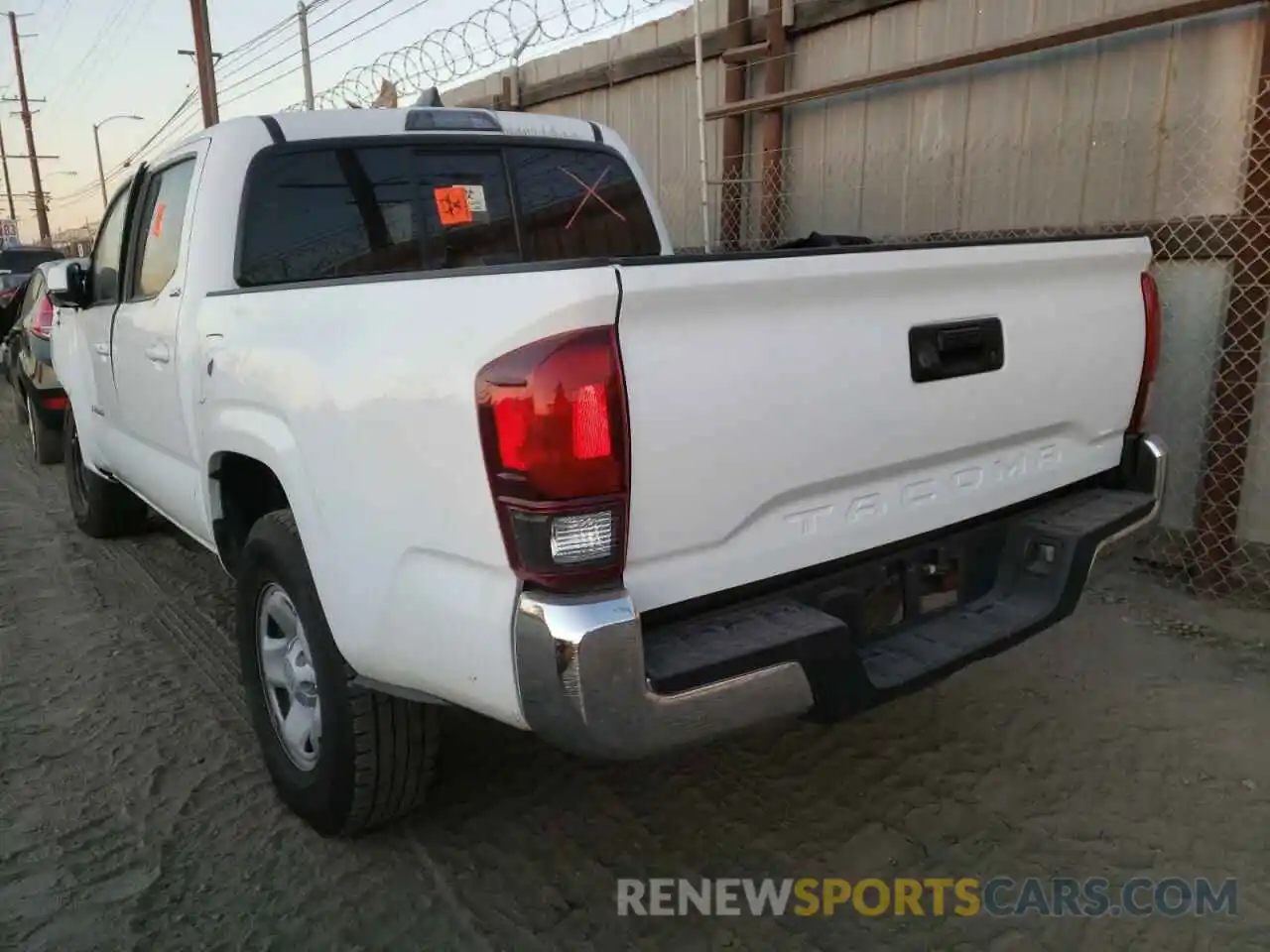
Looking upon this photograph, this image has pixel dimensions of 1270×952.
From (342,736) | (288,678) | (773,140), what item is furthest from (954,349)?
(773,140)

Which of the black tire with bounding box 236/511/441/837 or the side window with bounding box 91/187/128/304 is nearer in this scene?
the black tire with bounding box 236/511/441/837

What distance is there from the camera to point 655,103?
750 centimetres

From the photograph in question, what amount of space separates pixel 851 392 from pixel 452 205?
2.02 m

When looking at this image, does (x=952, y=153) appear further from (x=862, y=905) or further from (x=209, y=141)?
(x=862, y=905)

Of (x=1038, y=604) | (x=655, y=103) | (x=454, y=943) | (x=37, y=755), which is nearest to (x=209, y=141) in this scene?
(x=37, y=755)

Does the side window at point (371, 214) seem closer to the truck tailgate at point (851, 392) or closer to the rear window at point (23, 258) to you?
the truck tailgate at point (851, 392)

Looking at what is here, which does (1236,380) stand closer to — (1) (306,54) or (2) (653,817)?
(2) (653,817)

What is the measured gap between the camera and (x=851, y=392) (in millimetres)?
2191

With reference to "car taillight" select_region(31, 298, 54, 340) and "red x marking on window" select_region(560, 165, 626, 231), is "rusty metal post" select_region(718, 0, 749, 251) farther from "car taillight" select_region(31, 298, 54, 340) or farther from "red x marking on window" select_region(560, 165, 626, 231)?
"car taillight" select_region(31, 298, 54, 340)

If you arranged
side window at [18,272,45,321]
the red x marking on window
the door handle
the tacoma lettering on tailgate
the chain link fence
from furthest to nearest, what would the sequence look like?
side window at [18,272,45,321]
the chain link fence
the red x marking on window
the door handle
the tacoma lettering on tailgate

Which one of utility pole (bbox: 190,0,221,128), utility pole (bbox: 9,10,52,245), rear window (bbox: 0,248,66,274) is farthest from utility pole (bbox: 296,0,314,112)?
utility pole (bbox: 9,10,52,245)

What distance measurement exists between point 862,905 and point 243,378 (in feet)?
7.36

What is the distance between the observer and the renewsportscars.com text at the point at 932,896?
245 centimetres

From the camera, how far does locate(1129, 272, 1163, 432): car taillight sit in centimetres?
296
